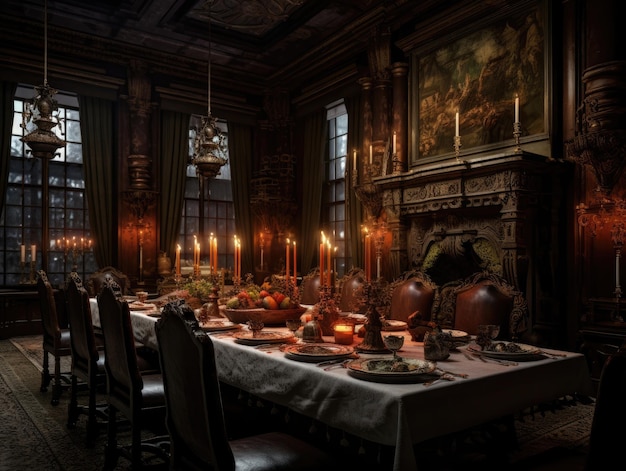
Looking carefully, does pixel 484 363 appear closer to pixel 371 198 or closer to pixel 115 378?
pixel 115 378

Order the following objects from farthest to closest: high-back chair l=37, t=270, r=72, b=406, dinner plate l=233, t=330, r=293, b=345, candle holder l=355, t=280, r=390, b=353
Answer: high-back chair l=37, t=270, r=72, b=406 < dinner plate l=233, t=330, r=293, b=345 < candle holder l=355, t=280, r=390, b=353

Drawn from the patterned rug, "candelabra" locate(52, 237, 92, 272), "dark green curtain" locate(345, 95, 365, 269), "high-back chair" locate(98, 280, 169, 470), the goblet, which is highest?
"dark green curtain" locate(345, 95, 365, 269)

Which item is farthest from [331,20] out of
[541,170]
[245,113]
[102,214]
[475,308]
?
[475,308]

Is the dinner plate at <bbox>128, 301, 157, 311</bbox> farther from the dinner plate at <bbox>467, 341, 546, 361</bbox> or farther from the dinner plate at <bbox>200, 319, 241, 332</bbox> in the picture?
the dinner plate at <bbox>467, 341, 546, 361</bbox>

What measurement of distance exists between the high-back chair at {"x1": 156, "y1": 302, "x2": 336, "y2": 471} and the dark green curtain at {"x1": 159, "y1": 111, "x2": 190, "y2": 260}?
6.69 metres

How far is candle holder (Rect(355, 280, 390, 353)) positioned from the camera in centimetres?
225

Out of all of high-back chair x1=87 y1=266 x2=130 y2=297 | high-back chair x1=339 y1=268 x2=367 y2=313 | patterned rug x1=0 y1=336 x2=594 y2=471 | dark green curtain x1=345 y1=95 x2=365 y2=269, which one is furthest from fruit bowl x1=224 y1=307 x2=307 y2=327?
dark green curtain x1=345 y1=95 x2=365 y2=269

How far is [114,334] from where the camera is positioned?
256 cm

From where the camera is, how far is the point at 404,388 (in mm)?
1653

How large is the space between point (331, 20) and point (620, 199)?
457 centimetres

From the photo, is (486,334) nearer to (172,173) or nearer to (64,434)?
(64,434)

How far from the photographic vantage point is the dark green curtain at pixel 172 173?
838cm

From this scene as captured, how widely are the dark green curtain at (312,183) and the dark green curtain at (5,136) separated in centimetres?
439

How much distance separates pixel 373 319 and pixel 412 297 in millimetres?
1401
